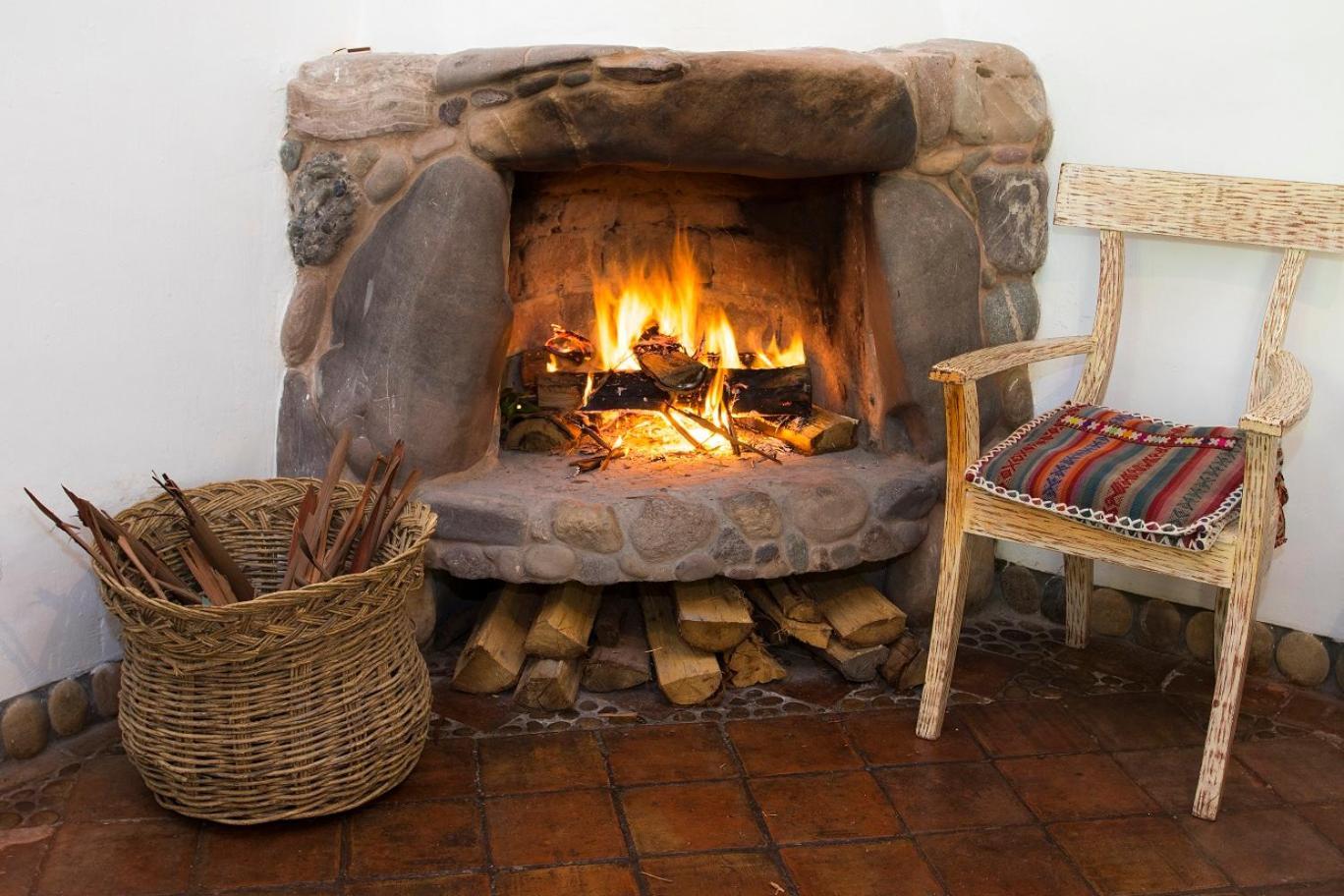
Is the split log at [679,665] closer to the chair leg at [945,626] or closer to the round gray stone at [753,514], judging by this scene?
the round gray stone at [753,514]

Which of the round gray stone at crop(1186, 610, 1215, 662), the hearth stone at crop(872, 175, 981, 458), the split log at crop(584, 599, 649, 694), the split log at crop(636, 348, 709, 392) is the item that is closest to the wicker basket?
the split log at crop(584, 599, 649, 694)

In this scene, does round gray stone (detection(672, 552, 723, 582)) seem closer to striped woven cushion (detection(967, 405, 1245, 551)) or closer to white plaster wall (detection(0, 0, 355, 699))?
striped woven cushion (detection(967, 405, 1245, 551))

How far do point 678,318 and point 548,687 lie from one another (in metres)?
0.99

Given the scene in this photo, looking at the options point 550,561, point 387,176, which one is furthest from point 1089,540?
point 387,176

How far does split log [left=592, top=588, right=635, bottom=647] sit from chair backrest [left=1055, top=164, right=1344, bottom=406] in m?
1.04

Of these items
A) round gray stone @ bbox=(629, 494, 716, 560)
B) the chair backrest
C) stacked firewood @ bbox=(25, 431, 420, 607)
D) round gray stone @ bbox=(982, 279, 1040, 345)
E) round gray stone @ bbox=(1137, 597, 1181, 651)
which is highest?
the chair backrest

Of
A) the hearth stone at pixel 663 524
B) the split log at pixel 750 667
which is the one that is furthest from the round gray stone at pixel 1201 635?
the split log at pixel 750 667

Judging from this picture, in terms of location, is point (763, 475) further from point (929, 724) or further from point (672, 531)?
point (929, 724)

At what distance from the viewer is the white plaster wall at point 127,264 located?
7.01ft

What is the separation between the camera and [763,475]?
8.90 ft

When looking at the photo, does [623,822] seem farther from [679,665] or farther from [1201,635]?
[1201,635]

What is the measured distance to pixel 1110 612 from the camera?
288 cm

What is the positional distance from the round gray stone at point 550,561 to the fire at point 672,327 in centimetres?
51

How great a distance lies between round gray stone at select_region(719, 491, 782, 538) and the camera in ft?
8.45
